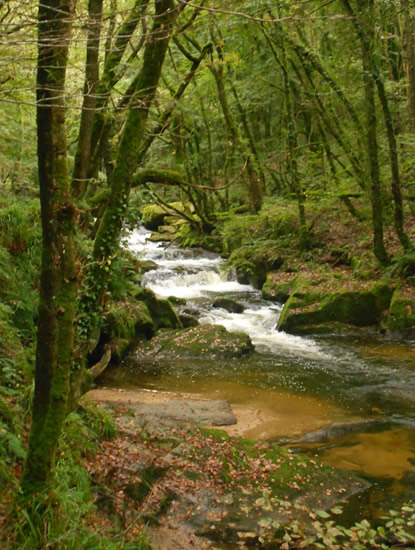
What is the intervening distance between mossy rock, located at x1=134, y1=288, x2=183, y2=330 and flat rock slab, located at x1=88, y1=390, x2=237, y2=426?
4143mm

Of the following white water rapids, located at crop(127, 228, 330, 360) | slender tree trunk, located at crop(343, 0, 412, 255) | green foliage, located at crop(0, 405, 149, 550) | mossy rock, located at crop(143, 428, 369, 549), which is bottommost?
white water rapids, located at crop(127, 228, 330, 360)

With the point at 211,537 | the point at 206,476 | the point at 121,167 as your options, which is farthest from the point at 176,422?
the point at 121,167

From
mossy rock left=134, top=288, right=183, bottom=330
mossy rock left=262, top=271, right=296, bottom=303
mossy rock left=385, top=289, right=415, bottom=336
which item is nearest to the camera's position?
mossy rock left=385, top=289, right=415, bottom=336

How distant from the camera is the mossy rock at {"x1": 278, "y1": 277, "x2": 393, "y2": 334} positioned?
1148cm

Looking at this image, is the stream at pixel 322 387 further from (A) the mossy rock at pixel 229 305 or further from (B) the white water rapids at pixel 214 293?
(A) the mossy rock at pixel 229 305

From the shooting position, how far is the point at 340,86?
1401 centimetres

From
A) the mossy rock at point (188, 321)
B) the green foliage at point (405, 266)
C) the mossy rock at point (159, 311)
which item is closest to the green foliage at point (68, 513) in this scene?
the mossy rock at point (159, 311)

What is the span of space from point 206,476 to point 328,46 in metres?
16.3

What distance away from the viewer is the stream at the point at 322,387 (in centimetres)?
558

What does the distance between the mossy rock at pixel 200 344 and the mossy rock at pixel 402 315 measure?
3.28 metres

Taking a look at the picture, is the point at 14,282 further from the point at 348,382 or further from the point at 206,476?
the point at 348,382

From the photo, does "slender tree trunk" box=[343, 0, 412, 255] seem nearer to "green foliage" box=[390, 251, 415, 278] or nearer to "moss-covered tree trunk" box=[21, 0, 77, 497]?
"green foliage" box=[390, 251, 415, 278]

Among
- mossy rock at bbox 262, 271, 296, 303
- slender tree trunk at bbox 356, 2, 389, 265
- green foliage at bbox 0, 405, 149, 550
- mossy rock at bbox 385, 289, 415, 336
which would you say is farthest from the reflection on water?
mossy rock at bbox 262, 271, 296, 303

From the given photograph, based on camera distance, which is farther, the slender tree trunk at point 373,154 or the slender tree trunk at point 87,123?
the slender tree trunk at point 373,154
